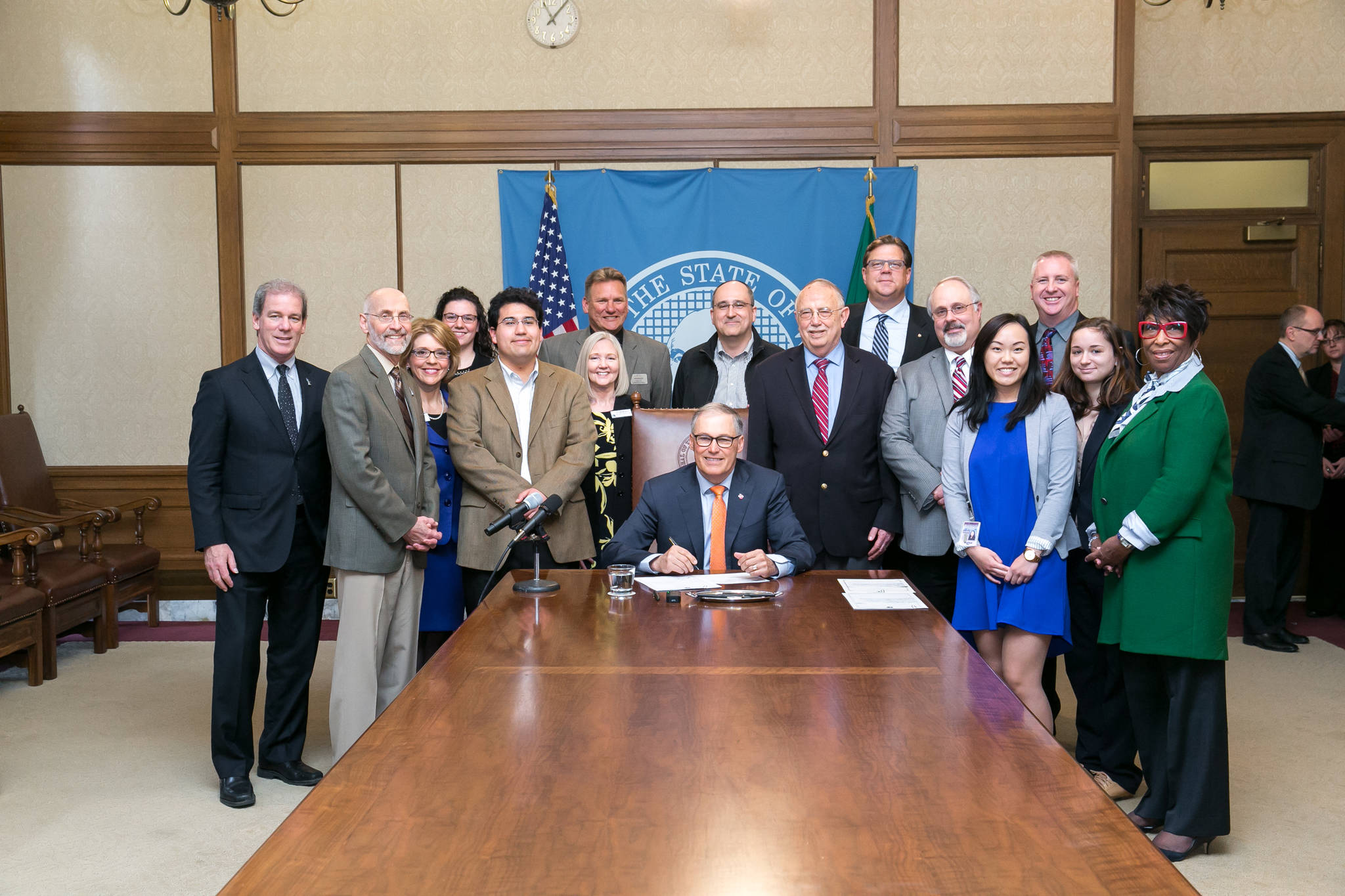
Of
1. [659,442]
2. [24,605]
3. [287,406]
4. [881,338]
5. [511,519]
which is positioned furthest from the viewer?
[24,605]

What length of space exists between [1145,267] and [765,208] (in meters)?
2.43

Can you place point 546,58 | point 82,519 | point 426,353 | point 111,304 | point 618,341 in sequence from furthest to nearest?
point 111,304
point 546,58
point 82,519
point 618,341
point 426,353

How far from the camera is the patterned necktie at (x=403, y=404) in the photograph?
12.0 feet

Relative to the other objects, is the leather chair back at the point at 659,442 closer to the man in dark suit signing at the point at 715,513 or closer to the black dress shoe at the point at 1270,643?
the man in dark suit signing at the point at 715,513

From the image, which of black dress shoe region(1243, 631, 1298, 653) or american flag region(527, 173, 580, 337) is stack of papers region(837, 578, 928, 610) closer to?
american flag region(527, 173, 580, 337)

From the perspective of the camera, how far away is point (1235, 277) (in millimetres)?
6418

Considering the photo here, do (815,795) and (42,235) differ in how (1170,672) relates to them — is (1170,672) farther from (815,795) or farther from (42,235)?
(42,235)

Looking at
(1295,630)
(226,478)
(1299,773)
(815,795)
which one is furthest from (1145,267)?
(815,795)

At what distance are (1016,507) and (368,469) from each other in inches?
82.1

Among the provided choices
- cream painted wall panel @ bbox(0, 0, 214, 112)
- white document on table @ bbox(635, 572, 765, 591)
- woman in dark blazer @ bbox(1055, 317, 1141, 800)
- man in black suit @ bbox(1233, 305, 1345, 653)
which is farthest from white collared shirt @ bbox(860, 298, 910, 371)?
cream painted wall panel @ bbox(0, 0, 214, 112)

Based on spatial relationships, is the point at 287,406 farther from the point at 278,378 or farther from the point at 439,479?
the point at 439,479

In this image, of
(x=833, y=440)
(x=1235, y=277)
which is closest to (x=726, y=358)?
(x=833, y=440)

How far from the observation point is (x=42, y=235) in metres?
6.21

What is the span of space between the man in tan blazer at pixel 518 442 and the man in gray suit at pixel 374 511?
0.16m
